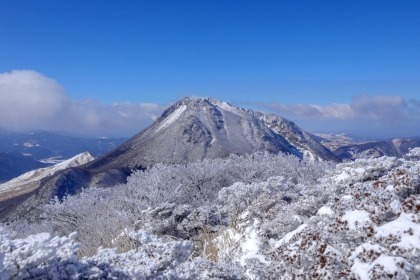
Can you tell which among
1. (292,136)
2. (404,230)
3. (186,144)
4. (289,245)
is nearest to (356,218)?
(404,230)

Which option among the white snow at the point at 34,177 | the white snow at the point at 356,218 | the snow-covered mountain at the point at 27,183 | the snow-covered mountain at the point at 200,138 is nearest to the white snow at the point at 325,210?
the white snow at the point at 356,218

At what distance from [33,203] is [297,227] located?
257 ft

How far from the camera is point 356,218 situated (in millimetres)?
6086

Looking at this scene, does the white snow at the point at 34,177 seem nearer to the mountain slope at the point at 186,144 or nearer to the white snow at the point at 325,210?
the mountain slope at the point at 186,144

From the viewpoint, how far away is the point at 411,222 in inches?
219

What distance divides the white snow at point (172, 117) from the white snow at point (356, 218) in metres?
106

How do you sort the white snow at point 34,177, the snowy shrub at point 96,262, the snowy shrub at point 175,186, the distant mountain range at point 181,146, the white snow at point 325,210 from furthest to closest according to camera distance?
the white snow at point 34,177 < the distant mountain range at point 181,146 < the snowy shrub at point 175,186 < the white snow at point 325,210 < the snowy shrub at point 96,262

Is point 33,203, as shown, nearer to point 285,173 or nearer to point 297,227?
point 285,173

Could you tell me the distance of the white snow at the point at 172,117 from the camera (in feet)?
372

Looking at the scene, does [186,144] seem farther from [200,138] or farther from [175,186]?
[175,186]

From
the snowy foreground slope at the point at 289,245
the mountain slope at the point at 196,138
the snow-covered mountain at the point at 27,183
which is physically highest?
the mountain slope at the point at 196,138

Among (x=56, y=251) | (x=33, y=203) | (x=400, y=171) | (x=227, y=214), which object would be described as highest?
(x=400, y=171)

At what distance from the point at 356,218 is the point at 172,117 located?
11178 centimetres

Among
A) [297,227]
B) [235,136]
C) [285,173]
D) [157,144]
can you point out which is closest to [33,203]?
[157,144]
